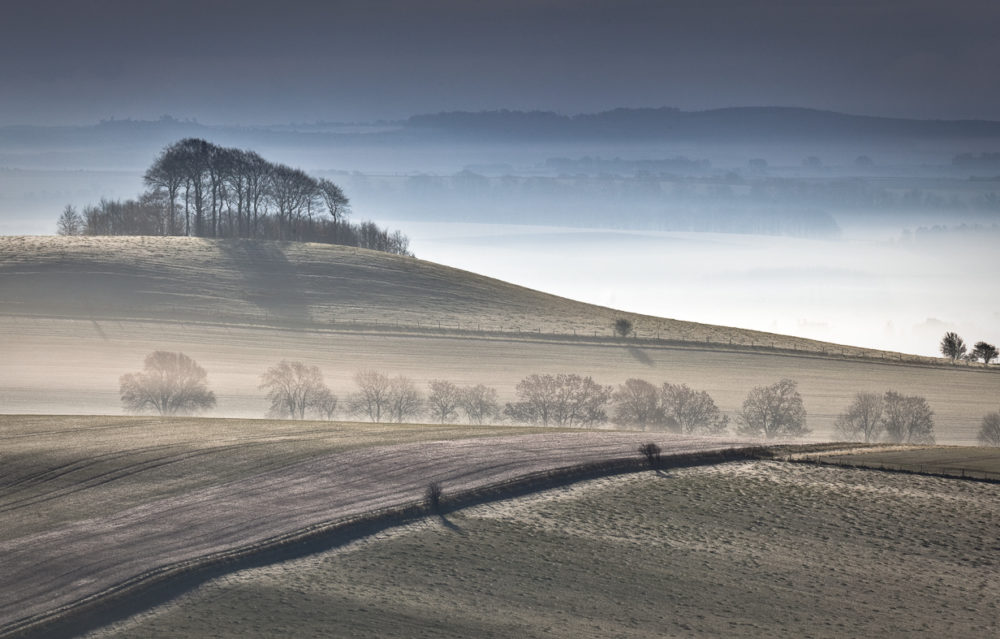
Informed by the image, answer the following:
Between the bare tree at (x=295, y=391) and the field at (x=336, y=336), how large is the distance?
4.12ft

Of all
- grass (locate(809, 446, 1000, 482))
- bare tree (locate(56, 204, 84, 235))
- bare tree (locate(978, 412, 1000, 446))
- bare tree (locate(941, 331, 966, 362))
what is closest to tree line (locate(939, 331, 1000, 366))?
bare tree (locate(941, 331, 966, 362))

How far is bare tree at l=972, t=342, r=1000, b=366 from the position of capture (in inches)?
3637

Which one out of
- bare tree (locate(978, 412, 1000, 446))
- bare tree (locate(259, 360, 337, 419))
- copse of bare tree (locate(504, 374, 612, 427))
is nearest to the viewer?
bare tree (locate(259, 360, 337, 419))

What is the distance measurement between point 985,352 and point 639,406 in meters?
43.9

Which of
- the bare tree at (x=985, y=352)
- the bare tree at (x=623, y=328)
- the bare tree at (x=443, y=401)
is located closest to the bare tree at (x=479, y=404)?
the bare tree at (x=443, y=401)

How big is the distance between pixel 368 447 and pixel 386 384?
2406 cm

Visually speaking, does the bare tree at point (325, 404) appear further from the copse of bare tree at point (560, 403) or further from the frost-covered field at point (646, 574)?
the frost-covered field at point (646, 574)

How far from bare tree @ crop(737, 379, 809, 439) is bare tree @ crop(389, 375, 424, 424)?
1929cm

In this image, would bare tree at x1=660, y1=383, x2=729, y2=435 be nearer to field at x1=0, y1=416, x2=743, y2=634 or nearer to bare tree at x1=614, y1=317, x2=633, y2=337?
field at x1=0, y1=416, x2=743, y2=634

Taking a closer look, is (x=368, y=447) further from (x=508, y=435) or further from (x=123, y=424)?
(x=123, y=424)

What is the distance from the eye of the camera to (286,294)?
97750mm

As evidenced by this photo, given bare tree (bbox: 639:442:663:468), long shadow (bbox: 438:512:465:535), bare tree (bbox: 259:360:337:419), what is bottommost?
long shadow (bbox: 438:512:465:535)

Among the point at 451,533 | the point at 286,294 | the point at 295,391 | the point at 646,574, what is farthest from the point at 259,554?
the point at 286,294

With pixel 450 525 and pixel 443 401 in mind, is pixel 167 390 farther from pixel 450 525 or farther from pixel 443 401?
pixel 450 525
